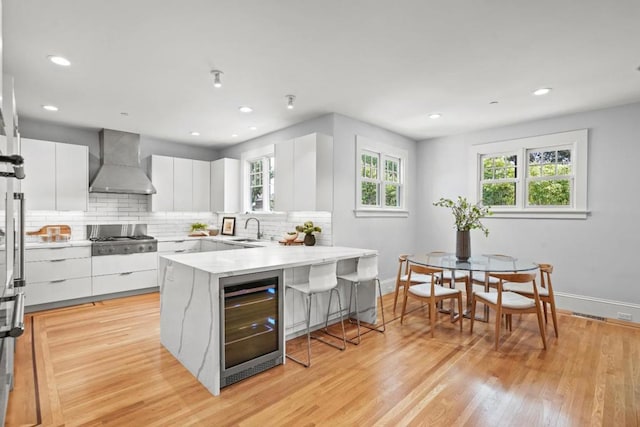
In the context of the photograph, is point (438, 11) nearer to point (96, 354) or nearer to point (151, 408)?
point (151, 408)

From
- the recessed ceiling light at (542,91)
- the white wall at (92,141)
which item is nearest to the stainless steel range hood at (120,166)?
the white wall at (92,141)

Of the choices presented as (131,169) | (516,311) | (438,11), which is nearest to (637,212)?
(516,311)

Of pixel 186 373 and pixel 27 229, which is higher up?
pixel 27 229

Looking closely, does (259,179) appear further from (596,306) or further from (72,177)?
(596,306)

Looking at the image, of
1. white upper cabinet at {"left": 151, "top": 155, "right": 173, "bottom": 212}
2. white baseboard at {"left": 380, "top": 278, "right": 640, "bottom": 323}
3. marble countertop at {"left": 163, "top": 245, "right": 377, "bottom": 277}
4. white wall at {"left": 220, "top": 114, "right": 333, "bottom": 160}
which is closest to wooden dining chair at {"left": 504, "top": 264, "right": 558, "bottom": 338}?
white baseboard at {"left": 380, "top": 278, "right": 640, "bottom": 323}

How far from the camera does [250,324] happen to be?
258 cm

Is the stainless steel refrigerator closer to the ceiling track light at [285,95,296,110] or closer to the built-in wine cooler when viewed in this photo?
the built-in wine cooler

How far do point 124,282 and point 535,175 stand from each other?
6184mm

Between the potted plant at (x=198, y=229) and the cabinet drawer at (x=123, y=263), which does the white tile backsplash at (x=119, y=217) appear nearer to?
the potted plant at (x=198, y=229)

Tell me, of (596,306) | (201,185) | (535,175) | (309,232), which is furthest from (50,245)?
(596,306)

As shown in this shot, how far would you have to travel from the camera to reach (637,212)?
3.84 m

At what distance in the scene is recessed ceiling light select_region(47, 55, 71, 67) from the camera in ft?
9.00

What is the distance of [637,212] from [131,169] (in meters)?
6.97

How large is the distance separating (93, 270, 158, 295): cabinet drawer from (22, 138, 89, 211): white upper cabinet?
3.69ft
